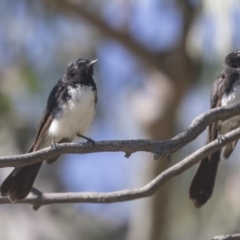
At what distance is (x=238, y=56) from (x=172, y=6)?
87.9 inches

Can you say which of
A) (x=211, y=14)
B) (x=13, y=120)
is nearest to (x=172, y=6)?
(x=211, y=14)

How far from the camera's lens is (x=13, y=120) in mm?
8656

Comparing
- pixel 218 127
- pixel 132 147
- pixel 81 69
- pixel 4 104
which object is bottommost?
pixel 132 147

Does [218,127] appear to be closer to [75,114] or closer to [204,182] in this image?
[204,182]

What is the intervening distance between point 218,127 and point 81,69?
1.16 m

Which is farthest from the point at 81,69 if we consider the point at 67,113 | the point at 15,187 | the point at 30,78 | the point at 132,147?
the point at 30,78

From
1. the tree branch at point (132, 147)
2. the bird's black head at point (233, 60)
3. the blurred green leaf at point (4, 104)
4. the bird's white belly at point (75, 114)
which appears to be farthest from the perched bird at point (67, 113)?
the blurred green leaf at point (4, 104)

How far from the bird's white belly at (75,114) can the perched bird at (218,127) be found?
2.98 feet

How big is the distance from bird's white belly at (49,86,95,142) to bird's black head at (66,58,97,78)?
0.21 m

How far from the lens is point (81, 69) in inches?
194

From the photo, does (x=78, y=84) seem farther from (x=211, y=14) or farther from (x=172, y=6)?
(x=172, y=6)

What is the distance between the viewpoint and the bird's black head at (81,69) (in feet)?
16.1

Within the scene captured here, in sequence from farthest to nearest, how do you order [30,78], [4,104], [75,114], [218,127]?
[30,78] < [4,104] < [218,127] < [75,114]

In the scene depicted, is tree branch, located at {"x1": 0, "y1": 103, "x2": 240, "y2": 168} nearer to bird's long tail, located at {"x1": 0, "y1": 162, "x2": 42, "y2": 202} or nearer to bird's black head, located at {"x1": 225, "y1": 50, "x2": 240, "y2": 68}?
bird's long tail, located at {"x1": 0, "y1": 162, "x2": 42, "y2": 202}
